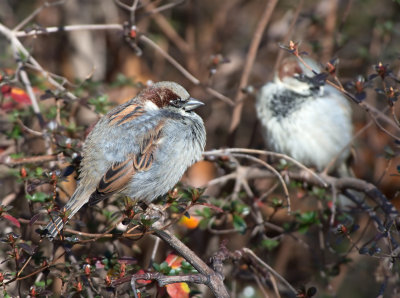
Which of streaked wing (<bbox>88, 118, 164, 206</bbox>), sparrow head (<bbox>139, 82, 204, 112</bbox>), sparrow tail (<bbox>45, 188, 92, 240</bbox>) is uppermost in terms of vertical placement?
sparrow head (<bbox>139, 82, 204, 112</bbox>)

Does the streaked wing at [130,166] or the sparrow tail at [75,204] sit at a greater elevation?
the streaked wing at [130,166]

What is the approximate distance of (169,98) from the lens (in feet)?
8.37

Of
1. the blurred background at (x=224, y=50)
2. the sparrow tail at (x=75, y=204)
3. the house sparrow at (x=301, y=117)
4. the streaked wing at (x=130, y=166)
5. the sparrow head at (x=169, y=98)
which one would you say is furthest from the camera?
the blurred background at (x=224, y=50)

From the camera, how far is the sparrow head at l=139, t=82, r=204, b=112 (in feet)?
8.36

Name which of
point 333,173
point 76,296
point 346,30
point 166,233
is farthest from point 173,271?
point 346,30

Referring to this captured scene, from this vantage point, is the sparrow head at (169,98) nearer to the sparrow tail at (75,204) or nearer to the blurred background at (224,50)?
the sparrow tail at (75,204)

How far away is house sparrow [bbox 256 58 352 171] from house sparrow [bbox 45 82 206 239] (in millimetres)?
1127

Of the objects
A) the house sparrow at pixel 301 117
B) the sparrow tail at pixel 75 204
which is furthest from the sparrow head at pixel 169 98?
the house sparrow at pixel 301 117

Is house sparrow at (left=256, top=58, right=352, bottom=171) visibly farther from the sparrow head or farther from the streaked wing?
the streaked wing

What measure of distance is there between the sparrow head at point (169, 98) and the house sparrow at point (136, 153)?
8 centimetres

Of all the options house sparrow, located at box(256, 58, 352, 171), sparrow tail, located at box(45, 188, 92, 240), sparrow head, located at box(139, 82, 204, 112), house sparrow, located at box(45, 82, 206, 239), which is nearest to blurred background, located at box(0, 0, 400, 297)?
house sparrow, located at box(256, 58, 352, 171)

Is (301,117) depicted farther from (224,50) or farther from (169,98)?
(224,50)

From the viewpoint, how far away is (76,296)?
2.29 m

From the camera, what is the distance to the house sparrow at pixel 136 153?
2354 mm
